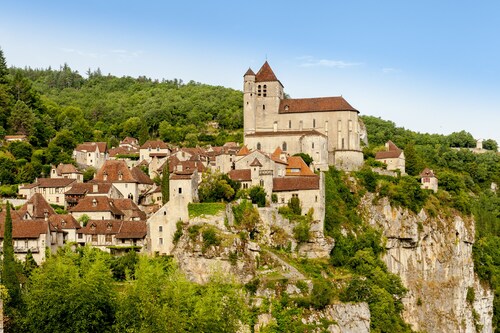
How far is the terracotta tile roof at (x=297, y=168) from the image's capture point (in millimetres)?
68750

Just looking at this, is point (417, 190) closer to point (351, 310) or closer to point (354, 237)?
point (354, 237)

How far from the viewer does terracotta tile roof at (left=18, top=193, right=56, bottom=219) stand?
61031 millimetres

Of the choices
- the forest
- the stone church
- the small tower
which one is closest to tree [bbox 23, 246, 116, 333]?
the forest

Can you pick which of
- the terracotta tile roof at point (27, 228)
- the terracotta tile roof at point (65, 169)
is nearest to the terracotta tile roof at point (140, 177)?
the terracotta tile roof at point (65, 169)

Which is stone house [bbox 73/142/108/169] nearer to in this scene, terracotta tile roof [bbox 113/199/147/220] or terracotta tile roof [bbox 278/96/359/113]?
terracotta tile roof [bbox 113/199/147/220]

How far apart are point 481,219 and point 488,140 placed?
137ft

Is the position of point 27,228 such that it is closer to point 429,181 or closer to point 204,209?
point 204,209

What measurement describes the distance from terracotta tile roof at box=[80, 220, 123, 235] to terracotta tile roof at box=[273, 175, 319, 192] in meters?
14.2

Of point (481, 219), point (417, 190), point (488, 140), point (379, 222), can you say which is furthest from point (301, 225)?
point (488, 140)

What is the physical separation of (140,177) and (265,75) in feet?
64.1

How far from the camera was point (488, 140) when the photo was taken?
13188 cm

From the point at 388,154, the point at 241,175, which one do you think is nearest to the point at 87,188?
the point at 241,175

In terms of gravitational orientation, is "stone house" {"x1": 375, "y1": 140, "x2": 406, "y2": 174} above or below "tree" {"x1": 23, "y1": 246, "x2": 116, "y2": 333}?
above

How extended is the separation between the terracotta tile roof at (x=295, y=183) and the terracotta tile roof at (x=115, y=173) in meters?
13.9
